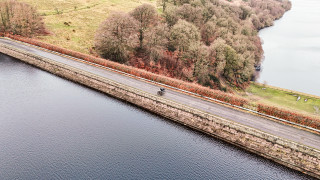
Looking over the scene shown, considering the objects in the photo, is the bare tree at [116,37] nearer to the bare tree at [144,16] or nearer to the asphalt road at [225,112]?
the bare tree at [144,16]

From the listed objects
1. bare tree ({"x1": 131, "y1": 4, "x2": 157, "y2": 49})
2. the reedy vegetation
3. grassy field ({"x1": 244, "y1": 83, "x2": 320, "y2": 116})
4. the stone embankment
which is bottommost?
grassy field ({"x1": 244, "y1": 83, "x2": 320, "y2": 116})

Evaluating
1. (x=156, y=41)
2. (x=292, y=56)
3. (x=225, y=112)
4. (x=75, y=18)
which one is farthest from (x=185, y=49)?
(x=292, y=56)

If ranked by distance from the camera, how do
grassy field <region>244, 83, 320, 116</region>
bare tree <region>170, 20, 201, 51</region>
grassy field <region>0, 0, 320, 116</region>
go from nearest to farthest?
1. grassy field <region>244, 83, 320, 116</region>
2. grassy field <region>0, 0, 320, 116</region>
3. bare tree <region>170, 20, 201, 51</region>

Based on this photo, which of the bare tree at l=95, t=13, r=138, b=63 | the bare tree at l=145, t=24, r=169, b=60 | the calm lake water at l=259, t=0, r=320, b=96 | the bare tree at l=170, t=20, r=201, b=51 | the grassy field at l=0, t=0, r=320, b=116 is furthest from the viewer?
the calm lake water at l=259, t=0, r=320, b=96

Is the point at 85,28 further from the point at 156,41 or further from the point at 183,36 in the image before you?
the point at 183,36

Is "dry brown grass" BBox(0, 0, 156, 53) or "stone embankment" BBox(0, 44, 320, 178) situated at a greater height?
"dry brown grass" BBox(0, 0, 156, 53)

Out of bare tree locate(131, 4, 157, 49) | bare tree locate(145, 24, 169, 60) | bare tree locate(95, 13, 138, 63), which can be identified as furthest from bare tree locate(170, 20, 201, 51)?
bare tree locate(95, 13, 138, 63)

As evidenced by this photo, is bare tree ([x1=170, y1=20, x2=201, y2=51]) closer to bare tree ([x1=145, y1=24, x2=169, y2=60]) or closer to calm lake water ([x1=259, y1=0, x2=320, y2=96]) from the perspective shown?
bare tree ([x1=145, y1=24, x2=169, y2=60])

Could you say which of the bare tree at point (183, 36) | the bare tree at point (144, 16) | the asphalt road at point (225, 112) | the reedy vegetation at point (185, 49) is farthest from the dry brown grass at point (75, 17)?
the bare tree at point (183, 36)
